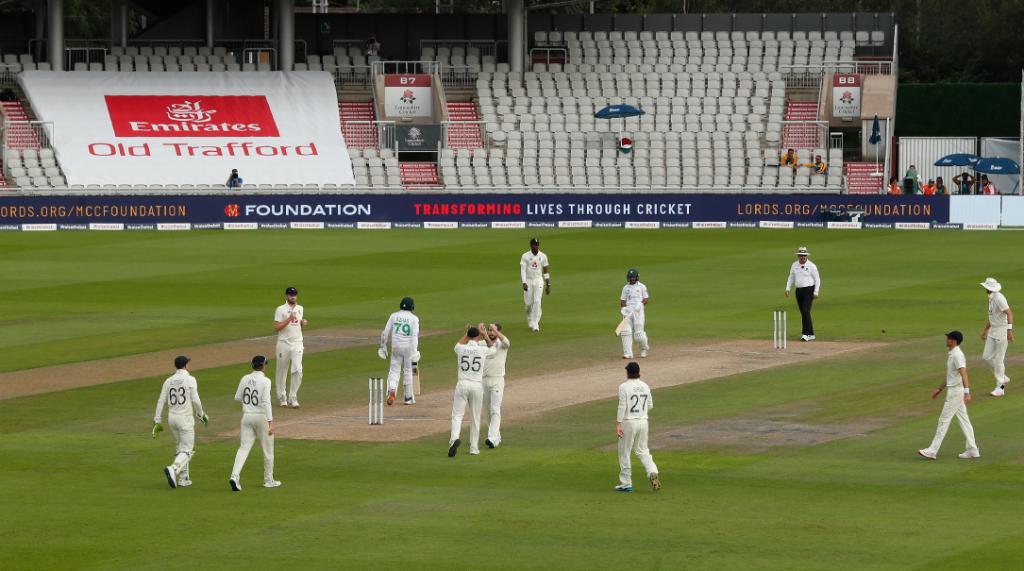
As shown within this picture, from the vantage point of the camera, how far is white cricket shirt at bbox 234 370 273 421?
1975 centimetres

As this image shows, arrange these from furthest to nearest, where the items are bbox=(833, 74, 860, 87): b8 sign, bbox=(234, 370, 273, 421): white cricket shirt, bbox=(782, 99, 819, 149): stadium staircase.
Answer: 1. bbox=(833, 74, 860, 87): b8 sign
2. bbox=(782, 99, 819, 149): stadium staircase
3. bbox=(234, 370, 273, 421): white cricket shirt

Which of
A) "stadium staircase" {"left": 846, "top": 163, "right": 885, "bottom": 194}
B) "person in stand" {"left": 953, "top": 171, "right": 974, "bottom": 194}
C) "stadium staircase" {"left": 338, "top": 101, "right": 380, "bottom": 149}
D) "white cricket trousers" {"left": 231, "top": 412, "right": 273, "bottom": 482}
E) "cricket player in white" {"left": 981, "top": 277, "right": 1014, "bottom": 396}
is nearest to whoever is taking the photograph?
"white cricket trousers" {"left": 231, "top": 412, "right": 273, "bottom": 482}

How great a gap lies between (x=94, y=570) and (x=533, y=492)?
18.5 ft

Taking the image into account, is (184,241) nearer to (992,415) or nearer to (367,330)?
(367,330)

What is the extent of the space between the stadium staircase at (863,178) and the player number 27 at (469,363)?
154 feet

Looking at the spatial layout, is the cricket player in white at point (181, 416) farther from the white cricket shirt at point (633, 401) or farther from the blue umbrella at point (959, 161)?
the blue umbrella at point (959, 161)

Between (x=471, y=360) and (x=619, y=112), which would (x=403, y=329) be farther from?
(x=619, y=112)

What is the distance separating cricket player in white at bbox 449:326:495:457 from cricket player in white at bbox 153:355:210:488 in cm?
351

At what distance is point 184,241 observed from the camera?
5497cm

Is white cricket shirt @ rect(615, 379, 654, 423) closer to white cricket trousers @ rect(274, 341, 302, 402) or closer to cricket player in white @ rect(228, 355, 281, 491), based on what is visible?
cricket player in white @ rect(228, 355, 281, 491)

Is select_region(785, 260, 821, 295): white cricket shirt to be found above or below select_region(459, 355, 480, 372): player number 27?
above

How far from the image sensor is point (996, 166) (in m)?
67.1

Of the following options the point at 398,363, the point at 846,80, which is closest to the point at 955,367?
the point at 398,363

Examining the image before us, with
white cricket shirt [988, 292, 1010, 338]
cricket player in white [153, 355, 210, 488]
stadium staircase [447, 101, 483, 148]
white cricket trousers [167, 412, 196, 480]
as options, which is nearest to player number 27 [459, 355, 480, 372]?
cricket player in white [153, 355, 210, 488]
